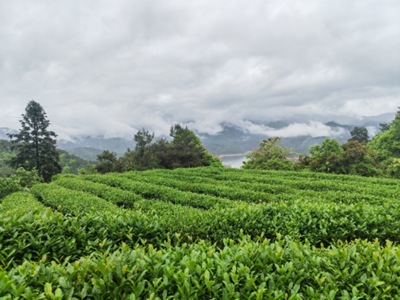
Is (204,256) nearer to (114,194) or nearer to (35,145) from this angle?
(114,194)

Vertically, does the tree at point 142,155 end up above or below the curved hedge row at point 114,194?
above

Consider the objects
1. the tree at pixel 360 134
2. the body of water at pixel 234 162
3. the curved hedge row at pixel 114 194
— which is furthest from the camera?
the body of water at pixel 234 162

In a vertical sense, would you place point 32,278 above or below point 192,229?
above

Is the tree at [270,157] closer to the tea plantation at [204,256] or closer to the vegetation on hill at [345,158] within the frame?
the vegetation on hill at [345,158]

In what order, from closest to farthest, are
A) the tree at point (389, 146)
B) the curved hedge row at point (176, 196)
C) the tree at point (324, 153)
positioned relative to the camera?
the curved hedge row at point (176, 196)
the tree at point (324, 153)
the tree at point (389, 146)

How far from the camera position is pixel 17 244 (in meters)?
3.02

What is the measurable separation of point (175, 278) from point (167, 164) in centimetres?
2606

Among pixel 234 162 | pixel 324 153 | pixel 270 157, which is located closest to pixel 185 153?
pixel 270 157

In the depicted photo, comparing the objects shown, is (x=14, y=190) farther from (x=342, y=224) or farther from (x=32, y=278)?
(x=342, y=224)

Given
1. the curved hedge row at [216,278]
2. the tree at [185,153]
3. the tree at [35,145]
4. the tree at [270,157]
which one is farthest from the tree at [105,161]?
the curved hedge row at [216,278]

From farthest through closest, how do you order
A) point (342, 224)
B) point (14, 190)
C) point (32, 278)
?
point (14, 190) → point (342, 224) → point (32, 278)

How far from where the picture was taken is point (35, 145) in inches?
922

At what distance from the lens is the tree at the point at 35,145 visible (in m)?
22.8

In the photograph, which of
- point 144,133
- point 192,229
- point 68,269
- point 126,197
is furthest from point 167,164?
point 68,269
